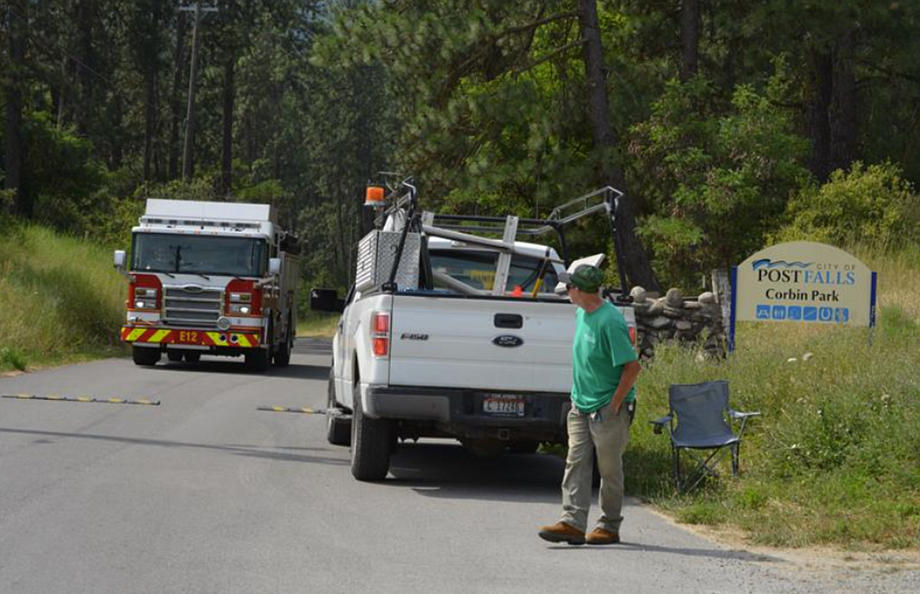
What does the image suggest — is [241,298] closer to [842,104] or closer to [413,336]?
[413,336]

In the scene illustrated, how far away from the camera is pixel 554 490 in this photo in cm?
1237

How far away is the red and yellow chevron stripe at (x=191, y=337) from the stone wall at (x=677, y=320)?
27.0ft

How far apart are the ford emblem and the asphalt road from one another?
4.16 feet

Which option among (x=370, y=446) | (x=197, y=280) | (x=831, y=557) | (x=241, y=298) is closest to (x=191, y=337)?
(x=197, y=280)

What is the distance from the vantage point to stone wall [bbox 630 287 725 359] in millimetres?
21094

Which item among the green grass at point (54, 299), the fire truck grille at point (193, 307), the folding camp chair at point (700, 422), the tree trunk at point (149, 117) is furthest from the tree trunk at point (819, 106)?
the tree trunk at point (149, 117)

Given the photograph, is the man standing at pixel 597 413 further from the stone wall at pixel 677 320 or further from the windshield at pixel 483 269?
the stone wall at pixel 677 320

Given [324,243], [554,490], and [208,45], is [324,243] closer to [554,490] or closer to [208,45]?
[208,45]

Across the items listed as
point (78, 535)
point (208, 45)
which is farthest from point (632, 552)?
point (208, 45)

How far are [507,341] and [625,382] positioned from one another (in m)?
2.43

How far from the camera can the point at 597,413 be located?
A: 371 inches

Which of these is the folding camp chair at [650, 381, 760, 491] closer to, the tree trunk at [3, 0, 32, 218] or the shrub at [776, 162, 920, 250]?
the shrub at [776, 162, 920, 250]

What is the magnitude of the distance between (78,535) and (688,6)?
78.2 feet

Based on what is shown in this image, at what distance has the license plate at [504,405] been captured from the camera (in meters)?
11.6
